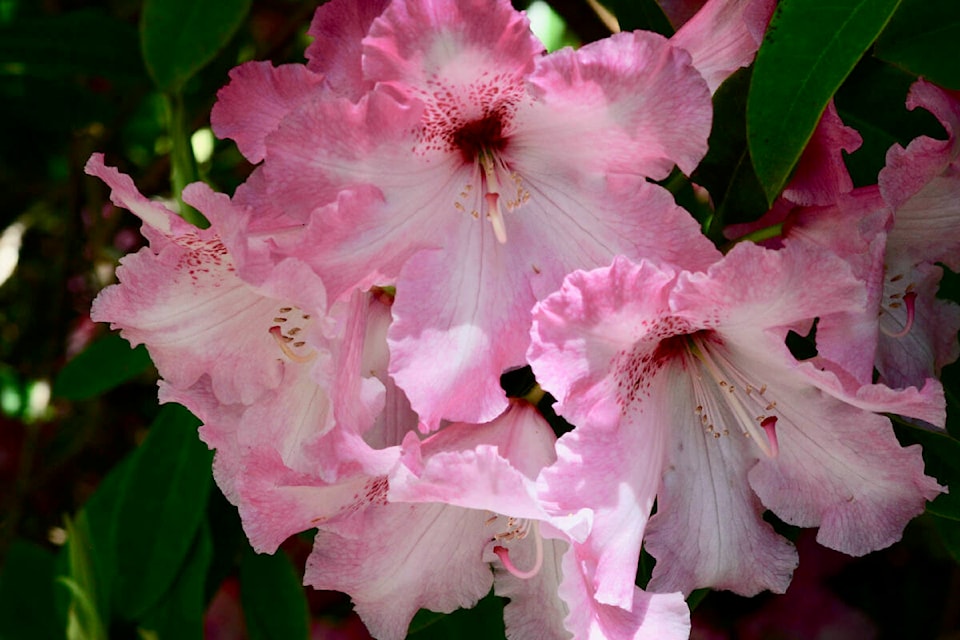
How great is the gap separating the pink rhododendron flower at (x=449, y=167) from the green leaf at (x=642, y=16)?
22 centimetres

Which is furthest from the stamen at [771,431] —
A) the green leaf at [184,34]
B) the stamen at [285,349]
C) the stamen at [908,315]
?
the green leaf at [184,34]

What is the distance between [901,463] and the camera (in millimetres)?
767

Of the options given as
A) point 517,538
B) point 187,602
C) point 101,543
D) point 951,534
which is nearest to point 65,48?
point 101,543

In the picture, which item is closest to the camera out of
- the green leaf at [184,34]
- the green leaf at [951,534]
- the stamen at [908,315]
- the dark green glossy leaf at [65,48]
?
the stamen at [908,315]

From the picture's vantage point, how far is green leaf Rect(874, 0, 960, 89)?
0.83 m

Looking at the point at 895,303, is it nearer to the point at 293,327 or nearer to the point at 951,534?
the point at 951,534

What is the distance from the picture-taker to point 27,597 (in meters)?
1.38

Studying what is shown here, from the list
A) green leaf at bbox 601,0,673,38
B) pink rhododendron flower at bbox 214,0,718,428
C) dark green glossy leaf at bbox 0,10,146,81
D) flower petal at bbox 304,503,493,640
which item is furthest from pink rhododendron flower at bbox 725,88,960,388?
dark green glossy leaf at bbox 0,10,146,81

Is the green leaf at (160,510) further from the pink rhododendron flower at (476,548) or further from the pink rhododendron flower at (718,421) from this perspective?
the pink rhododendron flower at (718,421)

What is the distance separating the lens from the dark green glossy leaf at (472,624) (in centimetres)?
107

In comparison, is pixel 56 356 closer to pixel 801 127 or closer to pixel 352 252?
pixel 352 252

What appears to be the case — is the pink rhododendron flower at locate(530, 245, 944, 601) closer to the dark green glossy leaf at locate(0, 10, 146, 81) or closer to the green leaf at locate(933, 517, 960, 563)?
the green leaf at locate(933, 517, 960, 563)

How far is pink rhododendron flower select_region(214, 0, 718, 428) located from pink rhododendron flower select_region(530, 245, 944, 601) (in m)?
0.04

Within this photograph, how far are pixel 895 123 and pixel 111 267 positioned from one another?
1.18 m
